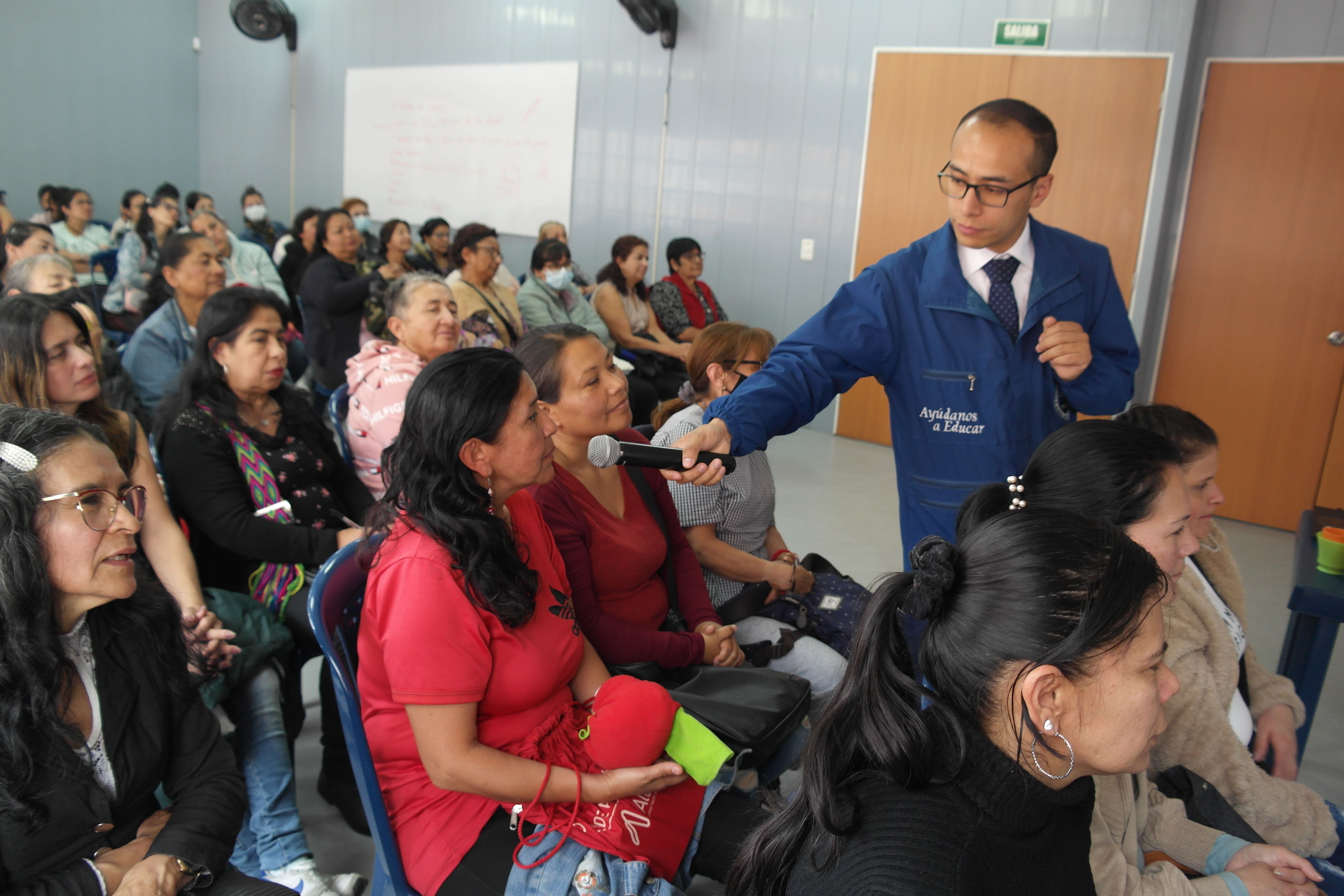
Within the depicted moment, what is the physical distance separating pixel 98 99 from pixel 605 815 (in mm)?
10403

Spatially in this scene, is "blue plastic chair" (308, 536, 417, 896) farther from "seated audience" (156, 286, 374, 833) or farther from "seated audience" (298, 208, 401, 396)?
"seated audience" (298, 208, 401, 396)

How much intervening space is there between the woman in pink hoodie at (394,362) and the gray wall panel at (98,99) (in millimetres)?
8013

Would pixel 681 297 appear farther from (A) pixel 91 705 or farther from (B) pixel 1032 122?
(A) pixel 91 705

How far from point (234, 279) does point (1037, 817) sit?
509 centimetres

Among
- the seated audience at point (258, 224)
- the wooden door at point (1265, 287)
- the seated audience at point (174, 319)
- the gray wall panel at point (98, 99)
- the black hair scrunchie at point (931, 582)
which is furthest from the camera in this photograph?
the gray wall panel at point (98, 99)

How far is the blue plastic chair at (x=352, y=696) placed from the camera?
49.0 inches

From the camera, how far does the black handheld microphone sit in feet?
4.15

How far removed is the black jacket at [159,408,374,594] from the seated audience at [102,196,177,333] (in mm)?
1630

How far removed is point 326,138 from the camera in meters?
8.55

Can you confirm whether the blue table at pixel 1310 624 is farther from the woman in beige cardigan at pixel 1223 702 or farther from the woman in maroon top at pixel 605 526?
the woman in maroon top at pixel 605 526

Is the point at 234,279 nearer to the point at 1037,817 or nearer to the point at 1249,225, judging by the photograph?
the point at 1037,817

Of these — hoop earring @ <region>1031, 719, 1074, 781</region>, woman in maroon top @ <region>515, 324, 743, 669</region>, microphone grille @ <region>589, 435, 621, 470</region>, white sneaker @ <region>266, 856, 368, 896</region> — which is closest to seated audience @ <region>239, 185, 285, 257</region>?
woman in maroon top @ <region>515, 324, 743, 669</region>

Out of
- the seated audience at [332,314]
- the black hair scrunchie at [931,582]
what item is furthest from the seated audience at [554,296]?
the black hair scrunchie at [931,582]

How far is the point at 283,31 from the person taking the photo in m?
8.44
